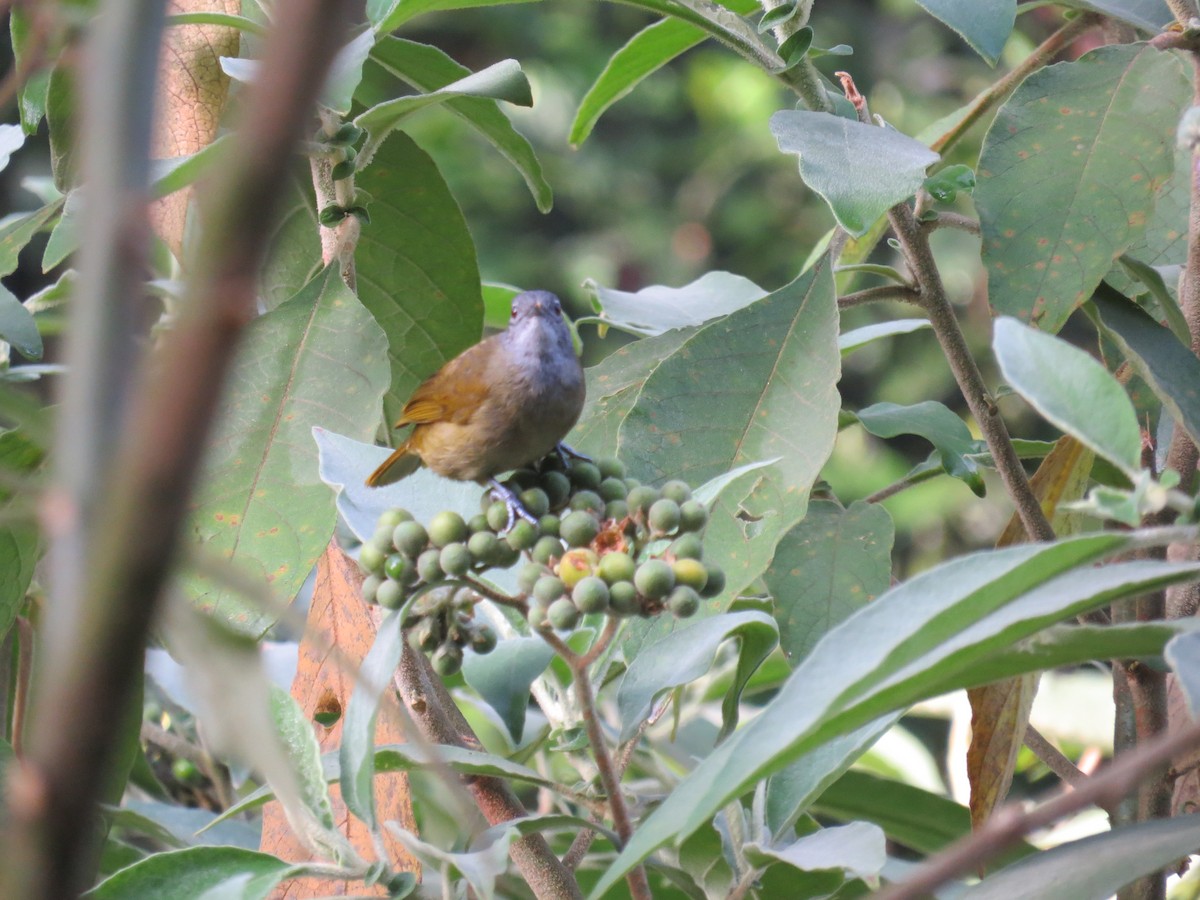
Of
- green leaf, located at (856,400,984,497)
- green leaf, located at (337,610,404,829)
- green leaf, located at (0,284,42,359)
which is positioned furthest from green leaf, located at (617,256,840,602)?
green leaf, located at (0,284,42,359)

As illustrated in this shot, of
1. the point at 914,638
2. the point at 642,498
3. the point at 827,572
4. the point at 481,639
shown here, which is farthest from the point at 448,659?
the point at 827,572

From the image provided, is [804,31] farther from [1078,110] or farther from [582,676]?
[582,676]

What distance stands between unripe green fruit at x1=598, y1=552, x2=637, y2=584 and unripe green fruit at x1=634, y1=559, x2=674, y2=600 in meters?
0.02

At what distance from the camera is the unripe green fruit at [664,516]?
4.17 ft

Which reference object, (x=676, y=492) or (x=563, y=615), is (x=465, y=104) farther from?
(x=563, y=615)

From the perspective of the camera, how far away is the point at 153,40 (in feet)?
1.41

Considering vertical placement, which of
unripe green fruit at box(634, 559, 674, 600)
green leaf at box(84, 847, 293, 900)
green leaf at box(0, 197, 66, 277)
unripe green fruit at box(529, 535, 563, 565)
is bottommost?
green leaf at box(84, 847, 293, 900)

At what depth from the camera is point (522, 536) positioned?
1311 millimetres

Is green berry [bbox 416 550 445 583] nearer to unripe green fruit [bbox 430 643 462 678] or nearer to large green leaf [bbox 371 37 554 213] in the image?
unripe green fruit [bbox 430 643 462 678]

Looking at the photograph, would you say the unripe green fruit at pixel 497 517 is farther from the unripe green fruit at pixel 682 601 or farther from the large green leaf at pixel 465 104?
the large green leaf at pixel 465 104

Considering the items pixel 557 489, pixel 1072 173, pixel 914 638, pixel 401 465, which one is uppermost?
pixel 1072 173

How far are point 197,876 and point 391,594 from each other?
1.16 feet

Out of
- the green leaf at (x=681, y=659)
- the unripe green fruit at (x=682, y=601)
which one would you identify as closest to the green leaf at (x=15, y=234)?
the green leaf at (x=681, y=659)

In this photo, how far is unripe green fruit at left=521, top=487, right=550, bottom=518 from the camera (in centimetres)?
145
